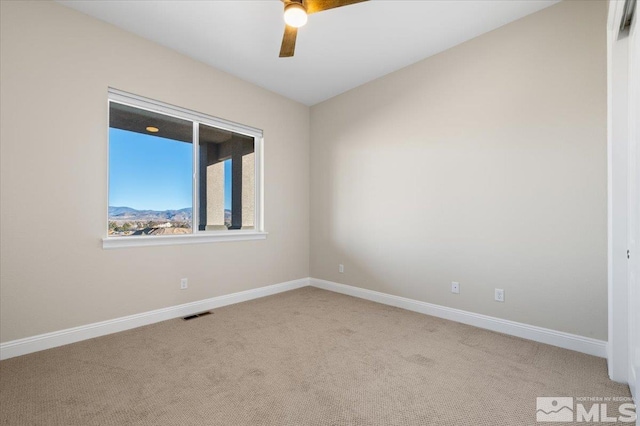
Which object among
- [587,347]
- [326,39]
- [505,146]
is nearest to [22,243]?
[326,39]

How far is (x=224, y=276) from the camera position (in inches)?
140

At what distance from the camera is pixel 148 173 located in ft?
10.2

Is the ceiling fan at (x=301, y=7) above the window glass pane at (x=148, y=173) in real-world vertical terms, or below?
above

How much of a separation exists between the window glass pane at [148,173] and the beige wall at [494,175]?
6.76ft

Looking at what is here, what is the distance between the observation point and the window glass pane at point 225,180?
349 cm

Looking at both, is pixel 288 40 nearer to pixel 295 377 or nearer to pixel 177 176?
pixel 177 176

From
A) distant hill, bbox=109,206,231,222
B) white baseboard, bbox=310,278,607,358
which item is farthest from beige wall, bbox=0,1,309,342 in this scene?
white baseboard, bbox=310,278,607,358

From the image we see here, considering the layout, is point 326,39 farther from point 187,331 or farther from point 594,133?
point 187,331

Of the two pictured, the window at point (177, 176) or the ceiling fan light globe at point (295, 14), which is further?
the window at point (177, 176)

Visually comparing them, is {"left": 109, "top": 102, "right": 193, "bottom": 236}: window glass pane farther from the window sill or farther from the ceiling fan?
the ceiling fan

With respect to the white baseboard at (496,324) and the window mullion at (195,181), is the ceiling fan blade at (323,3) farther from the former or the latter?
the white baseboard at (496,324)

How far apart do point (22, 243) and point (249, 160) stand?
2383 mm

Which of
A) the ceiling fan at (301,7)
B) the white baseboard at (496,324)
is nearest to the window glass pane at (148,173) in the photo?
the ceiling fan at (301,7)

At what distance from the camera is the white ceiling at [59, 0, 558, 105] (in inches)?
97.0
